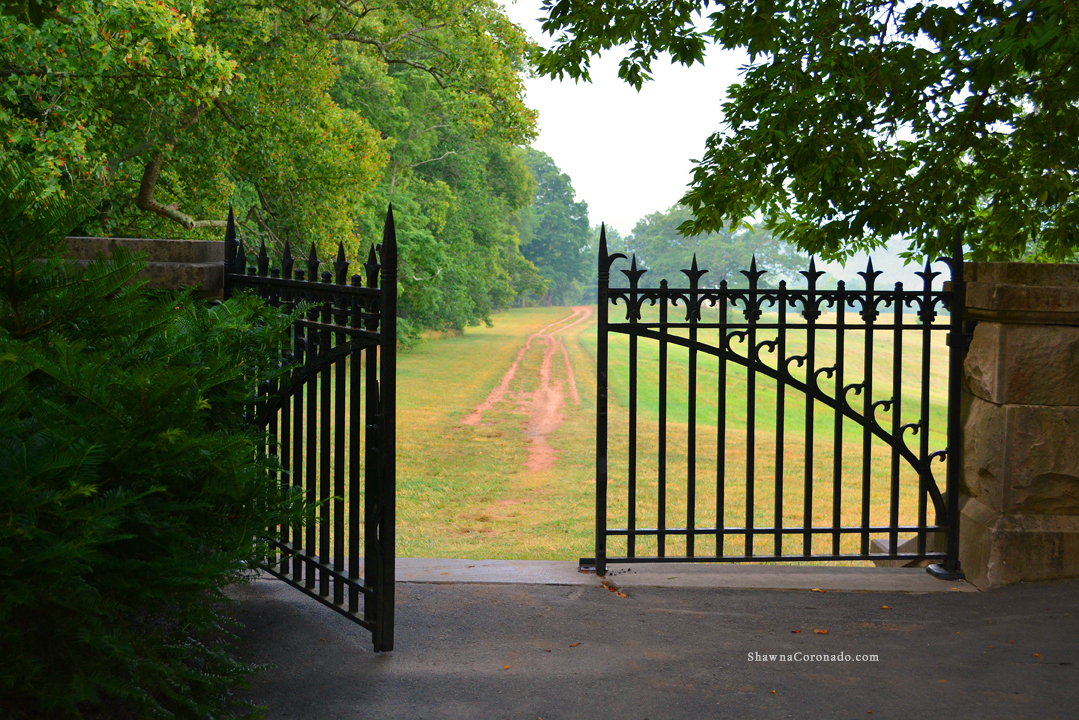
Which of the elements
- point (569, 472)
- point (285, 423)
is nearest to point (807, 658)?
point (285, 423)

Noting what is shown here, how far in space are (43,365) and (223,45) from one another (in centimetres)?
1022

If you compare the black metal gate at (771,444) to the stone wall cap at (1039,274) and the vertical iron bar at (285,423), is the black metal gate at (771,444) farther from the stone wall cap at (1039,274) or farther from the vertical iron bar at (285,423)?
the vertical iron bar at (285,423)

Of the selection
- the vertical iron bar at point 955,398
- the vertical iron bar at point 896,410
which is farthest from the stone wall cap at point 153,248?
the vertical iron bar at point 955,398

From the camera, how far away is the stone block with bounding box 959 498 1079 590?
5.10 m

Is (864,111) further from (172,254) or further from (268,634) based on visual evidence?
(268,634)

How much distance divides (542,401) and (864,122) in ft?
57.7

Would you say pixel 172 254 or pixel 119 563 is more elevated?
pixel 172 254

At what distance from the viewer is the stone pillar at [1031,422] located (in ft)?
16.5

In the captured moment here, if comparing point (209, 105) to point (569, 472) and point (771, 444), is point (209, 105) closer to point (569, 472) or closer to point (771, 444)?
point (569, 472)

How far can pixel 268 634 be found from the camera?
13.7ft

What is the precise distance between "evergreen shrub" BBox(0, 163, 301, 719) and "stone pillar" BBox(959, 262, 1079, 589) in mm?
4044

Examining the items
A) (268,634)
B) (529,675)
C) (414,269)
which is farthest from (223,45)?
(414,269)

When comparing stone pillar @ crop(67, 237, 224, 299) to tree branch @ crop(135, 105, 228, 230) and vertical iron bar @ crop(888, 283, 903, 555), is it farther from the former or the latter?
tree branch @ crop(135, 105, 228, 230)

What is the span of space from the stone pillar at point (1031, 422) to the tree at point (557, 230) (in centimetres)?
6969
